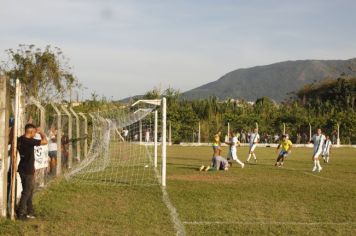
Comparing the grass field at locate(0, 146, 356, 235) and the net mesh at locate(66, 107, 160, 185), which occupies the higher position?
the net mesh at locate(66, 107, 160, 185)

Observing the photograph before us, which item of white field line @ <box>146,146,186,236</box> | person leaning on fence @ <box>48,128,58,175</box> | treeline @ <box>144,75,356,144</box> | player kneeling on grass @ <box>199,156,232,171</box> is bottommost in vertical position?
white field line @ <box>146,146,186,236</box>

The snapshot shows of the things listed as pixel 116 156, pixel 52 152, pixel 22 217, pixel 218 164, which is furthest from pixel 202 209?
pixel 116 156

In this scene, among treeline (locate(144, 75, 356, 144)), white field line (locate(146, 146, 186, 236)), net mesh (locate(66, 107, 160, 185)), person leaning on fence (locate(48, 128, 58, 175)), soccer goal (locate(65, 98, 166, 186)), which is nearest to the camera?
white field line (locate(146, 146, 186, 236))

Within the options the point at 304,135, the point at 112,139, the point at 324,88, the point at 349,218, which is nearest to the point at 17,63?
the point at 112,139

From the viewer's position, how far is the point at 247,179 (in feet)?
63.8

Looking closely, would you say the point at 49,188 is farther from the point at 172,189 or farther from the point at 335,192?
the point at 335,192

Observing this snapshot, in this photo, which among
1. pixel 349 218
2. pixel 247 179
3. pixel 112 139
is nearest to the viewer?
pixel 349 218

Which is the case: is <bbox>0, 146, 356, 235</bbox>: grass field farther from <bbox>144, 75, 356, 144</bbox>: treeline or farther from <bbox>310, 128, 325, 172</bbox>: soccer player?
<bbox>144, 75, 356, 144</bbox>: treeline

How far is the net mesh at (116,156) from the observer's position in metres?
19.0

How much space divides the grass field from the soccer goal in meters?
1.38

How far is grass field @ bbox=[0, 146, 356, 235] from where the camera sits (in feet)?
32.5

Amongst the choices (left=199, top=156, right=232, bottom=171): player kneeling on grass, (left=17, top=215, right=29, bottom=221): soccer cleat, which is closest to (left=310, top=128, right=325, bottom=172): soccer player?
(left=199, top=156, right=232, bottom=171): player kneeling on grass

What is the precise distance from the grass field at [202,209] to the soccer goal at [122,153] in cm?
138

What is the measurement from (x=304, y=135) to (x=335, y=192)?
47.3 metres
